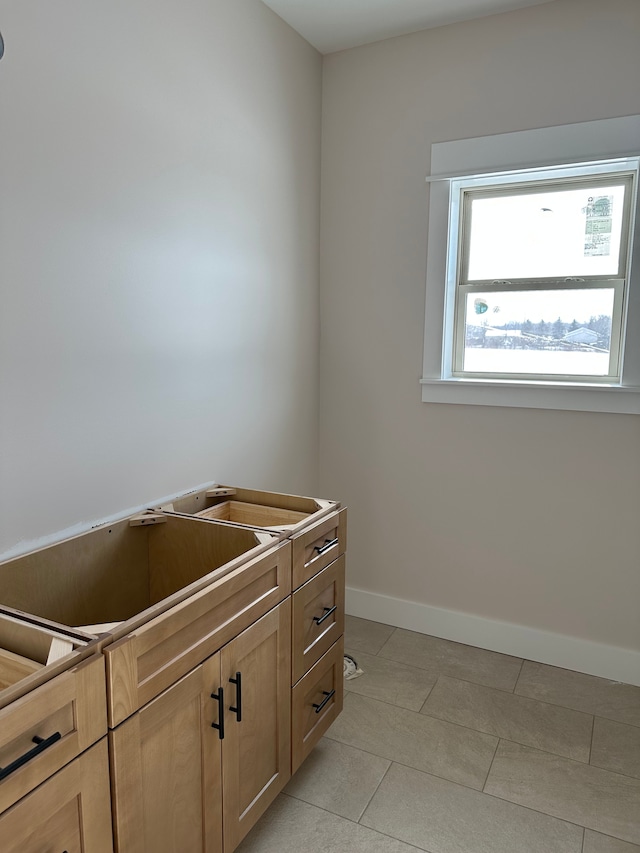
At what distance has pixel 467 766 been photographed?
213 centimetres

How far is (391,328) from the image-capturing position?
3.00 meters

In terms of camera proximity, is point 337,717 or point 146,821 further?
point 337,717

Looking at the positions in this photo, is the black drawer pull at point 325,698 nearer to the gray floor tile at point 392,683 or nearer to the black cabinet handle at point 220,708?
the gray floor tile at point 392,683

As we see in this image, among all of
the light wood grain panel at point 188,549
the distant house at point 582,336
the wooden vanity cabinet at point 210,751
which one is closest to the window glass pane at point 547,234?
the distant house at point 582,336

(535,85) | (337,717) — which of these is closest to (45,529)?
(337,717)

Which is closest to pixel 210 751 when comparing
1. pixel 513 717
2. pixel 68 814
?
pixel 68 814

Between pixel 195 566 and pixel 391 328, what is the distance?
1606 millimetres

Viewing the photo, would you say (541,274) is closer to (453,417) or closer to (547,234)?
(547,234)

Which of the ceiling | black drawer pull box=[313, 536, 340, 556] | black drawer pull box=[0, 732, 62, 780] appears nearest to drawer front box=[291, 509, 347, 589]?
black drawer pull box=[313, 536, 340, 556]

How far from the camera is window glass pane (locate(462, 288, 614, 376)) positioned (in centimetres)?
266

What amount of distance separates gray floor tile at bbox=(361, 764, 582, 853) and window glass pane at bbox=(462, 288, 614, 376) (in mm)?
1739

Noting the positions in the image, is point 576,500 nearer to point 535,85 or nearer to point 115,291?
point 535,85

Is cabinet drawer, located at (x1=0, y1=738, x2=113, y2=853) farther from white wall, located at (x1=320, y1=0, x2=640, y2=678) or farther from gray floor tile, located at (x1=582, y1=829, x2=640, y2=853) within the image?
white wall, located at (x1=320, y1=0, x2=640, y2=678)

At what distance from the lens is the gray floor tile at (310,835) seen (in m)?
1.77
